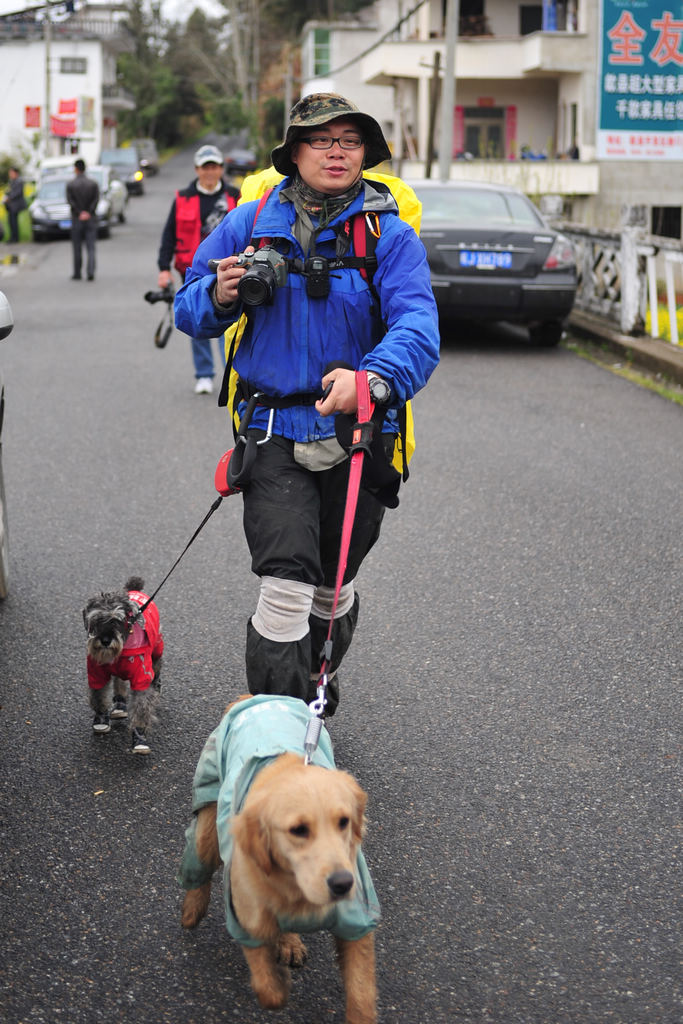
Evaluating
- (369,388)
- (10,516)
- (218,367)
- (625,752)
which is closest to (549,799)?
(625,752)

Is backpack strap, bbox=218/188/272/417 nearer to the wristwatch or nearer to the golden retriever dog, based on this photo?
the wristwatch

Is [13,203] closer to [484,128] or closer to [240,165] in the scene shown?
[484,128]

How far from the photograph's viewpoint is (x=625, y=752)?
4.25 metres

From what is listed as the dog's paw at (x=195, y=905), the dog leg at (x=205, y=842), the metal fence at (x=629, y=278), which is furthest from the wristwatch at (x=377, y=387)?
the metal fence at (x=629, y=278)

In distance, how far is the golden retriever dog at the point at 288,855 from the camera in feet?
8.00

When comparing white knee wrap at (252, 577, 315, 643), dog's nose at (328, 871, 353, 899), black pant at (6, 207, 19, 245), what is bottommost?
dog's nose at (328, 871, 353, 899)

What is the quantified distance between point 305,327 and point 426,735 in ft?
5.41

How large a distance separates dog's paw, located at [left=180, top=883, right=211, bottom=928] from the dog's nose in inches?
33.0

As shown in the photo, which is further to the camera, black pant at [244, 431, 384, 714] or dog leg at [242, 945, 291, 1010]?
black pant at [244, 431, 384, 714]

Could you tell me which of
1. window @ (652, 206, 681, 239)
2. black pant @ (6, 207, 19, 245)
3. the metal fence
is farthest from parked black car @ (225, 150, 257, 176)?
the metal fence

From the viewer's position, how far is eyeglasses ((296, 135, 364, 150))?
3492 mm

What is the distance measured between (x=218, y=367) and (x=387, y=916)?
10.2 meters

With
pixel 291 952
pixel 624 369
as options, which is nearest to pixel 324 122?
pixel 291 952

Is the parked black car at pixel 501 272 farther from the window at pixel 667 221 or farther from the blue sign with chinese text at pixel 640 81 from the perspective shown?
the window at pixel 667 221
